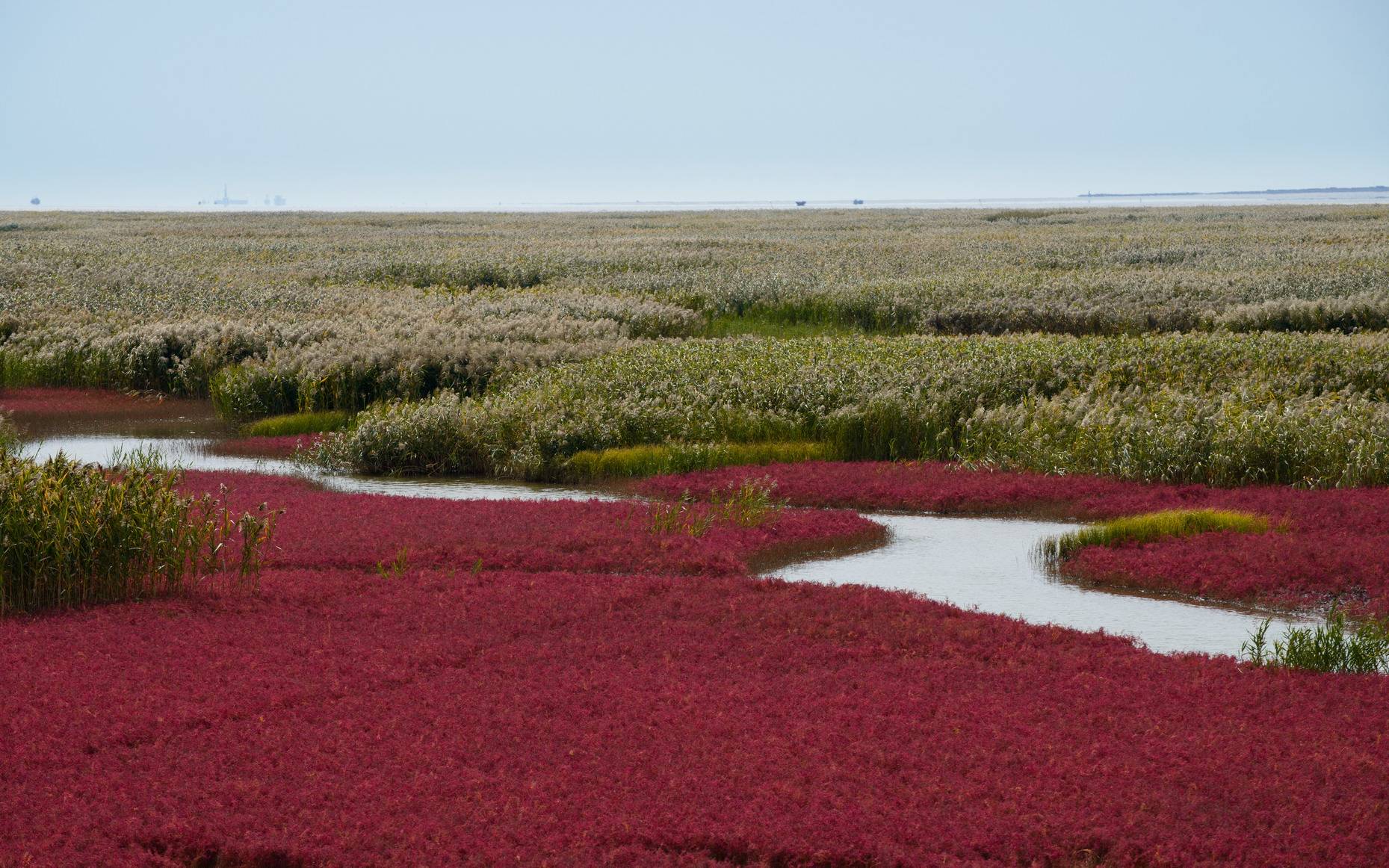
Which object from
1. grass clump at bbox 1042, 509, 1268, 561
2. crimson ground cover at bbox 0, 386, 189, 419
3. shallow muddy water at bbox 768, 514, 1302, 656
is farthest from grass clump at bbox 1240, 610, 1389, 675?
crimson ground cover at bbox 0, 386, 189, 419

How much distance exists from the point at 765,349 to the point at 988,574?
1420 cm

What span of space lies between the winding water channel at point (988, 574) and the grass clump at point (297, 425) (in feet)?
13.0

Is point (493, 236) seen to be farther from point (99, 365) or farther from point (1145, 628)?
point (1145, 628)

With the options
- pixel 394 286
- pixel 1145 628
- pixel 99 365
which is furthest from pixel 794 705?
pixel 394 286

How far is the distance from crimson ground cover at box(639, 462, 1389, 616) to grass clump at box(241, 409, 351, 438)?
29.7ft

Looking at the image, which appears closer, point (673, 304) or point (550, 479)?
point (550, 479)

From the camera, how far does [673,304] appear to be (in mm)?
44438

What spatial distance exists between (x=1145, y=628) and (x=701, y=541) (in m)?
5.44

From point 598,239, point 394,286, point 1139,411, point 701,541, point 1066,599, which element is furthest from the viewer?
point 598,239

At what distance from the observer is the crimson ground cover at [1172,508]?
47.5 ft

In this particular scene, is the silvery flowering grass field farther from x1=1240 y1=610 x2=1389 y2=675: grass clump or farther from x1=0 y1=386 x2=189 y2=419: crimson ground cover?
x1=1240 y1=610 x2=1389 y2=675: grass clump

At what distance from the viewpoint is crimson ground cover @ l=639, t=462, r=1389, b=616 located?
14.5m

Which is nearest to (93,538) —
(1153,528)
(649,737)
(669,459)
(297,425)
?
(649,737)

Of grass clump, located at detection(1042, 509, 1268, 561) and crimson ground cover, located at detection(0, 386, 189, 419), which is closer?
grass clump, located at detection(1042, 509, 1268, 561)
